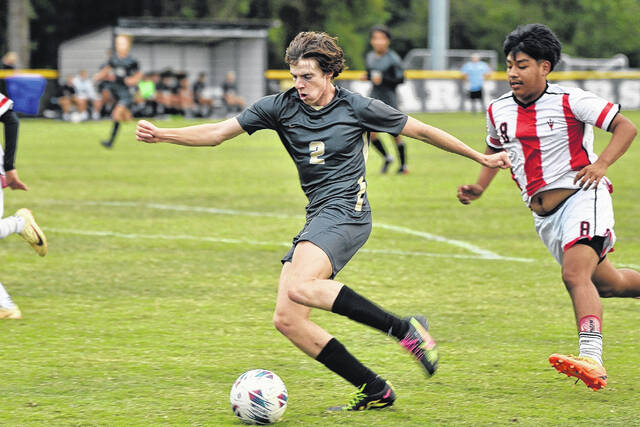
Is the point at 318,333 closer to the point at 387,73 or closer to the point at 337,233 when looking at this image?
the point at 337,233

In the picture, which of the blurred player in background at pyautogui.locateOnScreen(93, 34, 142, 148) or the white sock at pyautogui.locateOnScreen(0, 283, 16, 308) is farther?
the blurred player in background at pyautogui.locateOnScreen(93, 34, 142, 148)

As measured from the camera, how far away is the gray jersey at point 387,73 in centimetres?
1591

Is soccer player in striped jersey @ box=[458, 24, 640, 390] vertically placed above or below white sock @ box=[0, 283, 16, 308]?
above

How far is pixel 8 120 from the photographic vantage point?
266 inches

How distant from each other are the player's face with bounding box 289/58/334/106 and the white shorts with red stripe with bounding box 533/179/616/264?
1432mm

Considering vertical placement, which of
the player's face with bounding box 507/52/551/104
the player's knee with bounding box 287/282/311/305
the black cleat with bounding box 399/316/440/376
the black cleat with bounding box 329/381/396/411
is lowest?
the black cleat with bounding box 329/381/396/411

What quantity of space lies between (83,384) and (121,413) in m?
0.55

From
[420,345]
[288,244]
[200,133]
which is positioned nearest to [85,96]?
[288,244]

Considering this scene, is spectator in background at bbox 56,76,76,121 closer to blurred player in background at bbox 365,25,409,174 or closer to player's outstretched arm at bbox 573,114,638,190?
blurred player in background at bbox 365,25,409,174

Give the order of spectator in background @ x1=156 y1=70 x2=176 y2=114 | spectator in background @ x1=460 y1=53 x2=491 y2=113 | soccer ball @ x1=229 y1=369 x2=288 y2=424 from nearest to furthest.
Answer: soccer ball @ x1=229 y1=369 x2=288 y2=424 < spectator in background @ x1=156 y1=70 x2=176 y2=114 < spectator in background @ x1=460 y1=53 x2=491 y2=113

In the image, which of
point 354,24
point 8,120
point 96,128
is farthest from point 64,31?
point 8,120

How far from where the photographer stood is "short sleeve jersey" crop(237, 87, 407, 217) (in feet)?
16.2

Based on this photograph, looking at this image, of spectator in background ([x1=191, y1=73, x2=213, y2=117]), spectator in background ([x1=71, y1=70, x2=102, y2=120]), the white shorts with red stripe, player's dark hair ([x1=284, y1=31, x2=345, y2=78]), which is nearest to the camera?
player's dark hair ([x1=284, y1=31, x2=345, y2=78])

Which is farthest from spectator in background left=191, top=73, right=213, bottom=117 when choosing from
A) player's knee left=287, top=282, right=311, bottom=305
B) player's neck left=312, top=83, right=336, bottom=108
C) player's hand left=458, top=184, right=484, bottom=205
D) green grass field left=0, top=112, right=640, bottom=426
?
player's knee left=287, top=282, right=311, bottom=305
